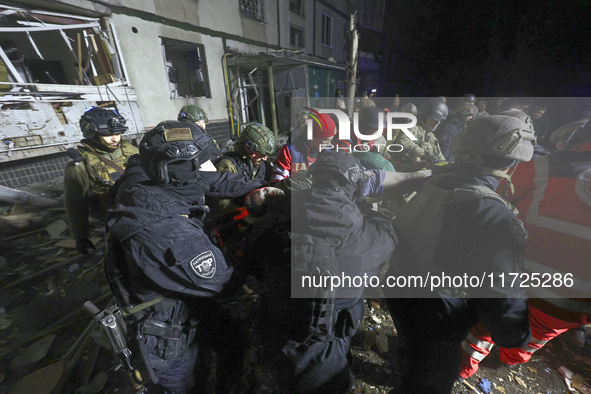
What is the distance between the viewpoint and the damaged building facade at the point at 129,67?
4.62 m

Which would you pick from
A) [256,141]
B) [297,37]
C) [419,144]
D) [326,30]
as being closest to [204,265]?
[256,141]

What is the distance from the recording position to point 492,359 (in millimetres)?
2477

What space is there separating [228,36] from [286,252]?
10.4m

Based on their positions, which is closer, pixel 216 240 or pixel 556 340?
pixel 216 240

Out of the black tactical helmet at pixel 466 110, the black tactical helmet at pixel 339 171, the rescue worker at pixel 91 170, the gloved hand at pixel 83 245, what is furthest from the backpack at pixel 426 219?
the black tactical helmet at pixel 466 110

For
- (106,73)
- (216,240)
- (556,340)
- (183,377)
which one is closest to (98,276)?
(183,377)

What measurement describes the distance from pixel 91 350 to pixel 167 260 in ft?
7.72

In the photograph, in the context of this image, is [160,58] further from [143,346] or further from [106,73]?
[143,346]

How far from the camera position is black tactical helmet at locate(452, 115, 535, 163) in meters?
1.61

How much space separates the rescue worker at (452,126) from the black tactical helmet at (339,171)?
186 inches

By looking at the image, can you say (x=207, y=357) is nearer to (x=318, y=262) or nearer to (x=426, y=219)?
(x=318, y=262)

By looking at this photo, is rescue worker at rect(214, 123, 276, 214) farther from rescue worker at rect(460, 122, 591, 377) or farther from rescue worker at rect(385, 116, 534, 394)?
rescue worker at rect(460, 122, 591, 377)

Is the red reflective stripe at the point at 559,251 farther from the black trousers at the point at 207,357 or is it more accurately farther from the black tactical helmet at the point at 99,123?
the black tactical helmet at the point at 99,123

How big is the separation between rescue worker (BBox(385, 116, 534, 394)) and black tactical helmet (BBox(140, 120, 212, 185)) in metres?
1.78
